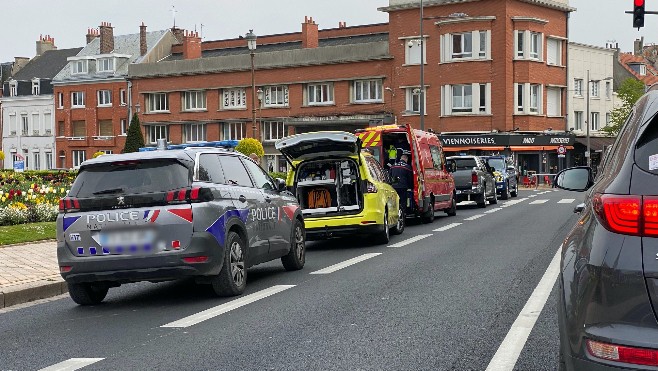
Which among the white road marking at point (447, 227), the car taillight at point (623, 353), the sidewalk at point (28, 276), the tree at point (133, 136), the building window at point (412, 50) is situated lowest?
the white road marking at point (447, 227)

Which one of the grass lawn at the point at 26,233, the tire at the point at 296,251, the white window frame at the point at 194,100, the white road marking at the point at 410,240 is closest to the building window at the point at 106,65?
the white window frame at the point at 194,100

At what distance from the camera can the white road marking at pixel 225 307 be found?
8.93 metres

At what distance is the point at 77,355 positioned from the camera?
747cm

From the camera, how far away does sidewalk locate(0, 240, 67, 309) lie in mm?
11078

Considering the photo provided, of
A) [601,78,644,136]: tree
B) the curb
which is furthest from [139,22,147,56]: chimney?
the curb

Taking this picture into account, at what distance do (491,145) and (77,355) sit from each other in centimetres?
5648

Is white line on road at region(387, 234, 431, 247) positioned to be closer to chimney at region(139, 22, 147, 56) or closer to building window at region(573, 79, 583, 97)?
building window at region(573, 79, 583, 97)

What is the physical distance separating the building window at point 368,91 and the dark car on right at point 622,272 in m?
63.5

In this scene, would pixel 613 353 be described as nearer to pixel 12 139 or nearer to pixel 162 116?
pixel 162 116

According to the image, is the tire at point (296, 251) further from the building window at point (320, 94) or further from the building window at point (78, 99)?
the building window at point (78, 99)

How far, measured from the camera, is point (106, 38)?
3388 inches

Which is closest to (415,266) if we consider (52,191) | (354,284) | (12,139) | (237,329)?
(354,284)

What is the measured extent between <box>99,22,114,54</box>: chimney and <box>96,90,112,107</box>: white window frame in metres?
4.53

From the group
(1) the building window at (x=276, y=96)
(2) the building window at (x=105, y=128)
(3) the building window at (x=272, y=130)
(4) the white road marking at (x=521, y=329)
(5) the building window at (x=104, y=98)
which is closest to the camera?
(4) the white road marking at (x=521, y=329)
